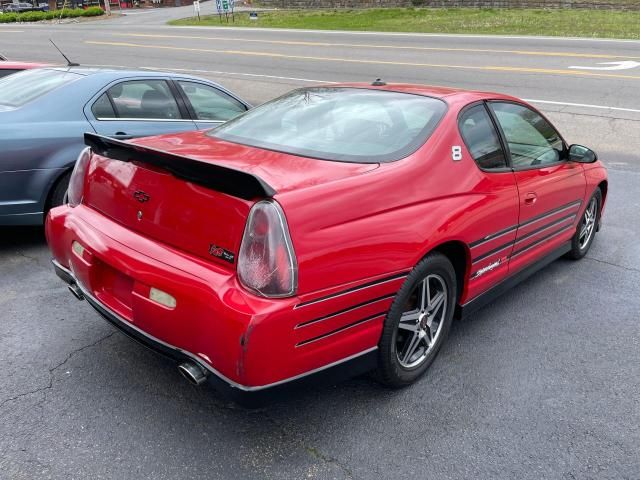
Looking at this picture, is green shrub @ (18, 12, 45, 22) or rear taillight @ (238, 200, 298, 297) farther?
green shrub @ (18, 12, 45, 22)

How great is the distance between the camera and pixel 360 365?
2.80 metres

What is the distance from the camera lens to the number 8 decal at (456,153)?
10.8 feet

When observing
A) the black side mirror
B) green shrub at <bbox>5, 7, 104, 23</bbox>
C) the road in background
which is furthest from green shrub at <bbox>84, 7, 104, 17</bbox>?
the black side mirror

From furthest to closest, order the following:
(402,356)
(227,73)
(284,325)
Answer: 1. (227,73)
2. (402,356)
3. (284,325)

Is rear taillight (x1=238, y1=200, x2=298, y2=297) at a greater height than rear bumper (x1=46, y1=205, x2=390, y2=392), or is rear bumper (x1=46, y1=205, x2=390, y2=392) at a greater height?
rear taillight (x1=238, y1=200, x2=298, y2=297)

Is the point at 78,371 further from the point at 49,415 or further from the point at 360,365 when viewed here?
the point at 360,365

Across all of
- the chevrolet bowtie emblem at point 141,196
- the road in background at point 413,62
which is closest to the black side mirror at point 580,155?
the chevrolet bowtie emblem at point 141,196

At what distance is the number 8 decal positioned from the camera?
330cm

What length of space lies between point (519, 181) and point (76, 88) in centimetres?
369

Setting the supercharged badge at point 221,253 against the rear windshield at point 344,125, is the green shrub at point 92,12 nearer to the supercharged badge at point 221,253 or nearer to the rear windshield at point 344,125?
the rear windshield at point 344,125

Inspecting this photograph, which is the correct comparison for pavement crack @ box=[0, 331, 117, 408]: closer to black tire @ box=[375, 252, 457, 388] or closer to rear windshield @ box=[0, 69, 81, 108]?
black tire @ box=[375, 252, 457, 388]

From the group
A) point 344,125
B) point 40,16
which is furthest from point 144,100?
point 40,16

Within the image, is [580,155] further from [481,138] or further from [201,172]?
[201,172]

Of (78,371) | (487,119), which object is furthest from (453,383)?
(78,371)
